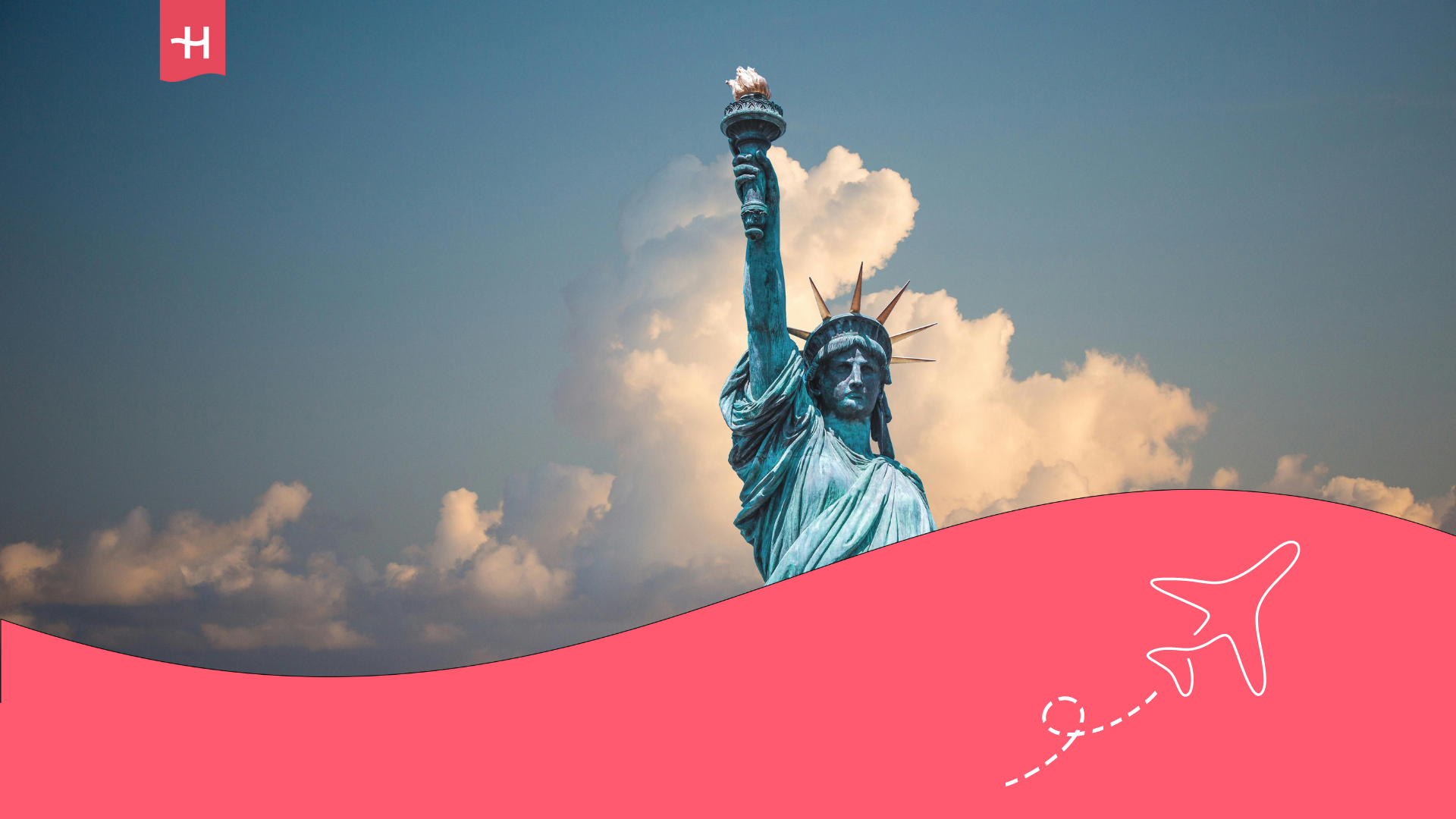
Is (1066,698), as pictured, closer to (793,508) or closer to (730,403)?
(793,508)

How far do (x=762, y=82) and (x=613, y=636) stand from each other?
374 cm

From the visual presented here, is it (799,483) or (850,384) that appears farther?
(850,384)

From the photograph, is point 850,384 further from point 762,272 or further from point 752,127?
point 752,127

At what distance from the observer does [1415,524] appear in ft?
15.1

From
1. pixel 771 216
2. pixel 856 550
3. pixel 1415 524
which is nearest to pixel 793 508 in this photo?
pixel 856 550

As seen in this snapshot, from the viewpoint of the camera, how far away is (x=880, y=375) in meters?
7.05

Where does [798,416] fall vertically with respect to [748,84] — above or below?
below

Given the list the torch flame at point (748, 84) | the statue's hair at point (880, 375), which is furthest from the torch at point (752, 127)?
the statue's hair at point (880, 375)

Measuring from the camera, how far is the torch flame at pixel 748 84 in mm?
6309

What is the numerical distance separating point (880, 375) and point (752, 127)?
1982 mm

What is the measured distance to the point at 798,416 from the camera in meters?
6.75

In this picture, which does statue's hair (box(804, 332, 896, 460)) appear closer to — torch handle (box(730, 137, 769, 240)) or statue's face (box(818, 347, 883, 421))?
statue's face (box(818, 347, 883, 421))

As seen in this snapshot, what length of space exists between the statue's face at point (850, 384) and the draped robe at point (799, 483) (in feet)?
0.55

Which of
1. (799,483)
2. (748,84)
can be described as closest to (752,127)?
(748,84)
